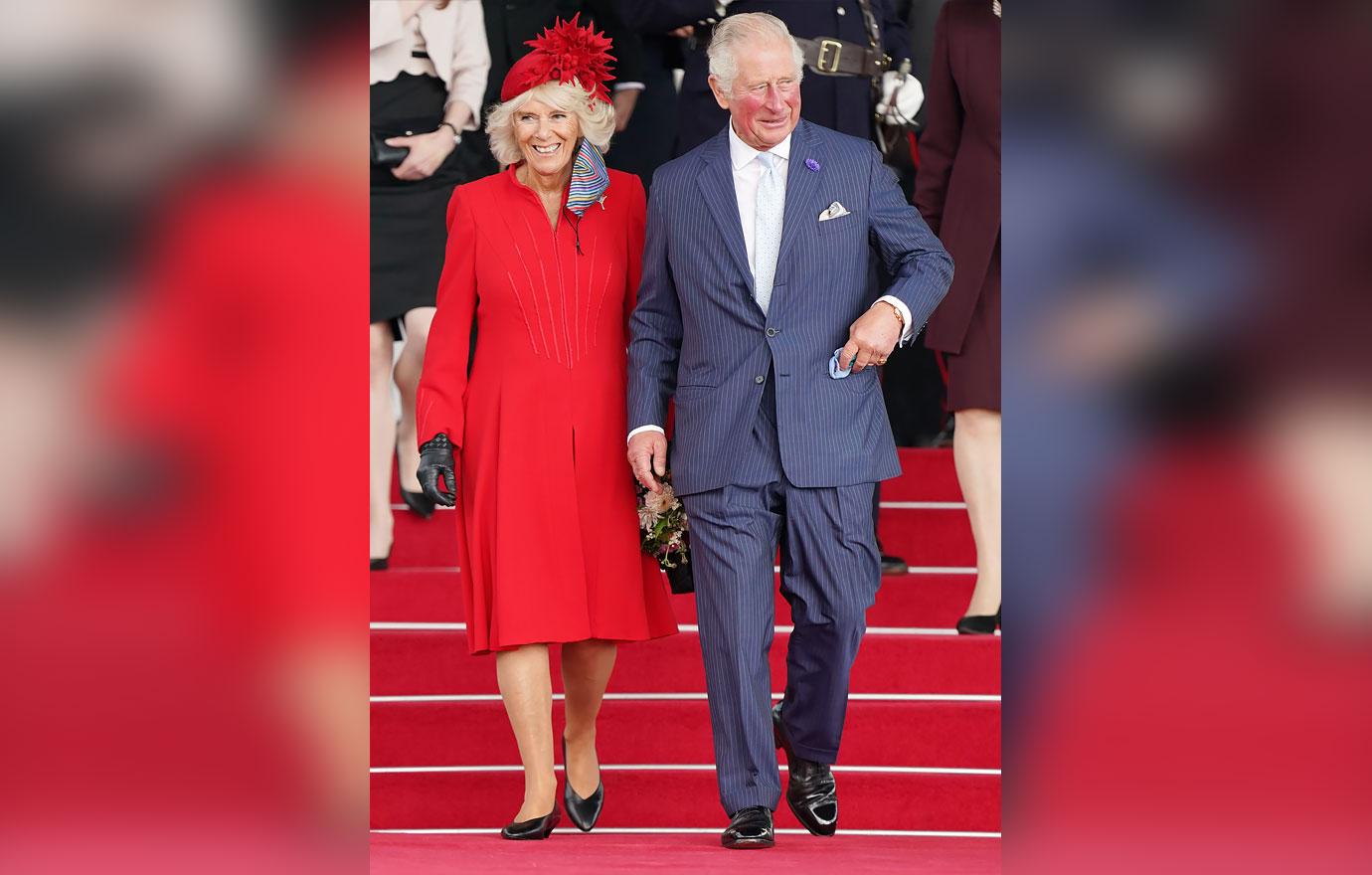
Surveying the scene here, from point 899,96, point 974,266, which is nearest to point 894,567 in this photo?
point 974,266

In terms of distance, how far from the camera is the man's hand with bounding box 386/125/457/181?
18.6ft

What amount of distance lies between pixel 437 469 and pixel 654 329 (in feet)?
1.92

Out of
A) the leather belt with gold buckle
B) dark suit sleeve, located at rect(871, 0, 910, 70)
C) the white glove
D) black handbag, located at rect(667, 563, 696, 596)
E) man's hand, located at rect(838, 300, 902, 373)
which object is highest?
dark suit sleeve, located at rect(871, 0, 910, 70)

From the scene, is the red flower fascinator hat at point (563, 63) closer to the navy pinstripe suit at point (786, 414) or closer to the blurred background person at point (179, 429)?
the navy pinstripe suit at point (786, 414)

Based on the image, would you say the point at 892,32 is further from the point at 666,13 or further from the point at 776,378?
the point at 776,378

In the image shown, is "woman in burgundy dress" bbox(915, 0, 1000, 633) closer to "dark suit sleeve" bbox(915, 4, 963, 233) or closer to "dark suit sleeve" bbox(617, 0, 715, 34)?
"dark suit sleeve" bbox(915, 4, 963, 233)

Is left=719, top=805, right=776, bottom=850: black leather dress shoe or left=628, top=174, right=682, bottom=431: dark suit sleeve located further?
left=628, top=174, right=682, bottom=431: dark suit sleeve

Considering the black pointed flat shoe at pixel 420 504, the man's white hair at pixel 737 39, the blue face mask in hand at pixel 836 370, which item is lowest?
the black pointed flat shoe at pixel 420 504

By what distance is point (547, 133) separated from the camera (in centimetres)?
416

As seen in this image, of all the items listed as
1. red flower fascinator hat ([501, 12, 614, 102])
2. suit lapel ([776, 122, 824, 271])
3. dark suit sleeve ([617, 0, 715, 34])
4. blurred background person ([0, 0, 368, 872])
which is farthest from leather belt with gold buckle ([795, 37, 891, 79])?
blurred background person ([0, 0, 368, 872])

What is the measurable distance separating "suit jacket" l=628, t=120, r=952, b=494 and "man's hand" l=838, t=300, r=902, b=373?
0.06 m

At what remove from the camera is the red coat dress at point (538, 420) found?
412 centimetres

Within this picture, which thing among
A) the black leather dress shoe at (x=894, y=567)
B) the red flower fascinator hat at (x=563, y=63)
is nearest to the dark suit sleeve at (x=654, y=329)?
the red flower fascinator hat at (x=563, y=63)

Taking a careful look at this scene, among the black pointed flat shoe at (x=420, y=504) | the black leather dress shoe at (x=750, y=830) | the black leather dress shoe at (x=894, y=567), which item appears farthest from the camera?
the black pointed flat shoe at (x=420, y=504)
